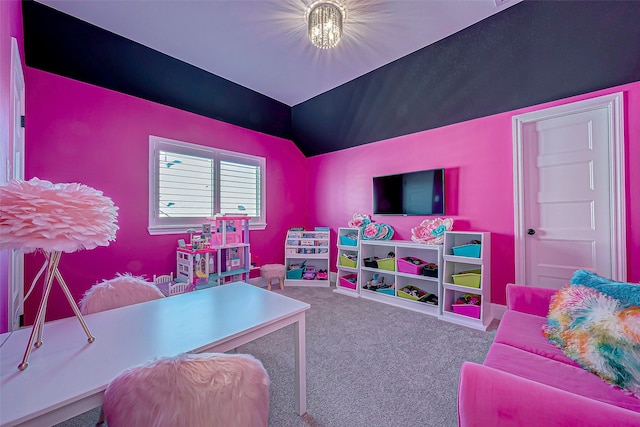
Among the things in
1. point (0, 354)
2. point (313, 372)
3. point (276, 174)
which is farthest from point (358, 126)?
point (0, 354)

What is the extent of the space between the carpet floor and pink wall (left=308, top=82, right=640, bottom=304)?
1.01 meters

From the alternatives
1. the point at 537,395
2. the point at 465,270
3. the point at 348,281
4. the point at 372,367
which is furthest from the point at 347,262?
the point at 537,395

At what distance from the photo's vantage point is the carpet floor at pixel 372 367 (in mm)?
1435

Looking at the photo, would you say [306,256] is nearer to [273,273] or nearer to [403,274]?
[273,273]

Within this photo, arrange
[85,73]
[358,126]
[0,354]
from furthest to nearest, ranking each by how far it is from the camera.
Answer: [358,126] → [85,73] → [0,354]

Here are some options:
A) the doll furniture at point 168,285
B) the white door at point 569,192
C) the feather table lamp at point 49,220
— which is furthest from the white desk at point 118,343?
the white door at point 569,192

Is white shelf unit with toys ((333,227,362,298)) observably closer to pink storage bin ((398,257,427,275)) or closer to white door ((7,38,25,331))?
pink storage bin ((398,257,427,275))

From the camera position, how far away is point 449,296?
2830 millimetres

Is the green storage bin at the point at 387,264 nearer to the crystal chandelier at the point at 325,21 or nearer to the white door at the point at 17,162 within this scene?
the crystal chandelier at the point at 325,21

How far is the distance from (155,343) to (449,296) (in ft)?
9.31

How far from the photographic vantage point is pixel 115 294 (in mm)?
1398

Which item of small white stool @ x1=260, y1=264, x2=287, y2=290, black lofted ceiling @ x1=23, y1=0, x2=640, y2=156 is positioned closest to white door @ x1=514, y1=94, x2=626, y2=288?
black lofted ceiling @ x1=23, y1=0, x2=640, y2=156

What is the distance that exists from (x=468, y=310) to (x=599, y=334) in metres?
1.59

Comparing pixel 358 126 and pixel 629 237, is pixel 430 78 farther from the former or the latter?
pixel 629 237
